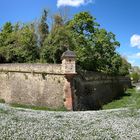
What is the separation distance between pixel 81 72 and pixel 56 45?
7.56m

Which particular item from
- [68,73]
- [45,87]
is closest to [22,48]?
[45,87]

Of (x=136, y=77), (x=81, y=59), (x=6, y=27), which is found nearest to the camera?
(x=81, y=59)

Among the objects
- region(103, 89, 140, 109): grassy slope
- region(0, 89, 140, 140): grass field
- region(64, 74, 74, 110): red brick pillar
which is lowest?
region(0, 89, 140, 140): grass field

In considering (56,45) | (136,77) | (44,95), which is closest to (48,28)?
(56,45)

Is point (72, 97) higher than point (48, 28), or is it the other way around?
point (48, 28)

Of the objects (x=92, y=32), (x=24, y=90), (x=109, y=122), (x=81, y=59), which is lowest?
(x=109, y=122)

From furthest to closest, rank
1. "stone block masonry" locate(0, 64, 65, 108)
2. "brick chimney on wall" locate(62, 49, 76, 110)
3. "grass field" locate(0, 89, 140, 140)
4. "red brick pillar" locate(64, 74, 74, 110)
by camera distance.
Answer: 1. "stone block masonry" locate(0, 64, 65, 108)
2. "red brick pillar" locate(64, 74, 74, 110)
3. "brick chimney on wall" locate(62, 49, 76, 110)
4. "grass field" locate(0, 89, 140, 140)

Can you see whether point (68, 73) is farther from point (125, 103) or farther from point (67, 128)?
point (67, 128)

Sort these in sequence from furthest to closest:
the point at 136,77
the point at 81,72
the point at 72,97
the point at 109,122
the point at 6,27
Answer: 1. the point at 136,77
2. the point at 6,27
3. the point at 81,72
4. the point at 72,97
5. the point at 109,122

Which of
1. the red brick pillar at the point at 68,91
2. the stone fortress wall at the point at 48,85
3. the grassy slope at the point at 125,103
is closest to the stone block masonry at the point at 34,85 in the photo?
the stone fortress wall at the point at 48,85

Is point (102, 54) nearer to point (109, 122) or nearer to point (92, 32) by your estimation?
point (92, 32)

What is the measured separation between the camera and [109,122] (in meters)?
19.2

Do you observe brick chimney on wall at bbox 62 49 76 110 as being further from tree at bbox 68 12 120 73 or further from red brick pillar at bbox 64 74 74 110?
tree at bbox 68 12 120 73

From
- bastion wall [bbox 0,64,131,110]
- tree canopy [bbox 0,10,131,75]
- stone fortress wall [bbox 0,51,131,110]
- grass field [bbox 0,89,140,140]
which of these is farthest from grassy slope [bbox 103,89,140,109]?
grass field [bbox 0,89,140,140]
